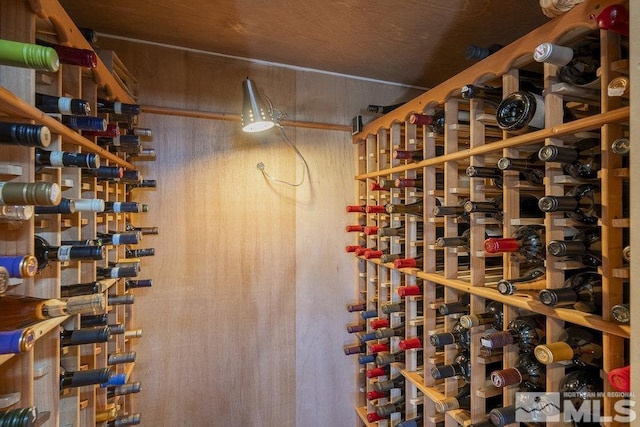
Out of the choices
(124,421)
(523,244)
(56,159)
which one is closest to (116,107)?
(56,159)

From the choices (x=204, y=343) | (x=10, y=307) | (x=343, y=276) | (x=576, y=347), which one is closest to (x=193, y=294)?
(x=204, y=343)

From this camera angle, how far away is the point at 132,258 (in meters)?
1.24

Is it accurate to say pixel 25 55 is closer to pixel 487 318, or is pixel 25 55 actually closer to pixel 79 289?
pixel 79 289

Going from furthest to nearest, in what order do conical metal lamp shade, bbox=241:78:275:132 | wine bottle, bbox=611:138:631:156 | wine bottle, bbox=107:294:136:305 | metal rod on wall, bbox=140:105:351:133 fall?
metal rod on wall, bbox=140:105:351:133
conical metal lamp shade, bbox=241:78:275:132
wine bottle, bbox=107:294:136:305
wine bottle, bbox=611:138:631:156

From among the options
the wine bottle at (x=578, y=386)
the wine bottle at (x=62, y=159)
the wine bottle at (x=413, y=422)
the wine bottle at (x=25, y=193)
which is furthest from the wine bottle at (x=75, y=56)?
the wine bottle at (x=413, y=422)

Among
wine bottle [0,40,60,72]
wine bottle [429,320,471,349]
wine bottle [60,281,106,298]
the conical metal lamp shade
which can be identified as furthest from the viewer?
the conical metal lamp shade

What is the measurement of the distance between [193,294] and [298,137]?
2.79ft

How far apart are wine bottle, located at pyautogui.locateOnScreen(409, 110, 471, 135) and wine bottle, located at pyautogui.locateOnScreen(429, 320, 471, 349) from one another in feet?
1.99

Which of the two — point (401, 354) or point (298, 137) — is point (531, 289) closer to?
point (401, 354)

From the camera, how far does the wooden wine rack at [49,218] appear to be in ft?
1.82

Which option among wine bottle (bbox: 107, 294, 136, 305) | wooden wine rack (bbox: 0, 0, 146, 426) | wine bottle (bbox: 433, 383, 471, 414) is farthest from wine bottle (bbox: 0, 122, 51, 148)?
wine bottle (bbox: 433, 383, 471, 414)

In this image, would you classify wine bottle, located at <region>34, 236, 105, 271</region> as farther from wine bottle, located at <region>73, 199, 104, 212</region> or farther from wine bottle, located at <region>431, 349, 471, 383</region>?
wine bottle, located at <region>431, 349, 471, 383</region>

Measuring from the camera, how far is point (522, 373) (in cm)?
73

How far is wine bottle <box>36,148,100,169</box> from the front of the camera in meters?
0.62
